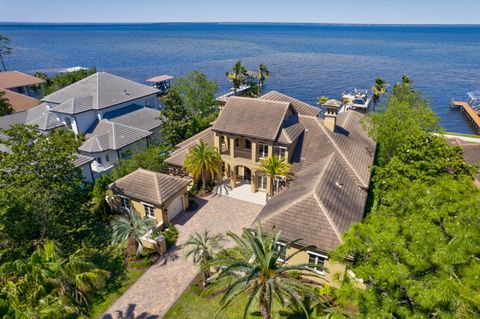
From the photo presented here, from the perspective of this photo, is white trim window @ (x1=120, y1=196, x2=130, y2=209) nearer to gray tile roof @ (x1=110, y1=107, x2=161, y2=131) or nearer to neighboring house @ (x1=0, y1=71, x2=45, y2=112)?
gray tile roof @ (x1=110, y1=107, x2=161, y2=131)

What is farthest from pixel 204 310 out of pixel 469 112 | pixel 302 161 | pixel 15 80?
pixel 15 80

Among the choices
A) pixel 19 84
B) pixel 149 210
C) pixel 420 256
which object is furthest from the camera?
pixel 19 84

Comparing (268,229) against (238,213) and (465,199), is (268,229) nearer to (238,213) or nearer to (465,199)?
(238,213)

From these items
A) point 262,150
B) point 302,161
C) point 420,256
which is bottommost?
point 302,161

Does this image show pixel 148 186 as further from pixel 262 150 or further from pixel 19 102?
pixel 19 102

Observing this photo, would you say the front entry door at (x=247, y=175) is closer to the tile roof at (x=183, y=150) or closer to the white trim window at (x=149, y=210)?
the tile roof at (x=183, y=150)

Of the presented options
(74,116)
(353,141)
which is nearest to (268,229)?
(353,141)

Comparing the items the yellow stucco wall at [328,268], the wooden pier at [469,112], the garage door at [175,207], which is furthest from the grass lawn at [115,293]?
the wooden pier at [469,112]

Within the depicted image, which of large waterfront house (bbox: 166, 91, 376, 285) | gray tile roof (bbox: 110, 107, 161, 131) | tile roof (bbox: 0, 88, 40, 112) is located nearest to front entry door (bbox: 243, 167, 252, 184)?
large waterfront house (bbox: 166, 91, 376, 285)
